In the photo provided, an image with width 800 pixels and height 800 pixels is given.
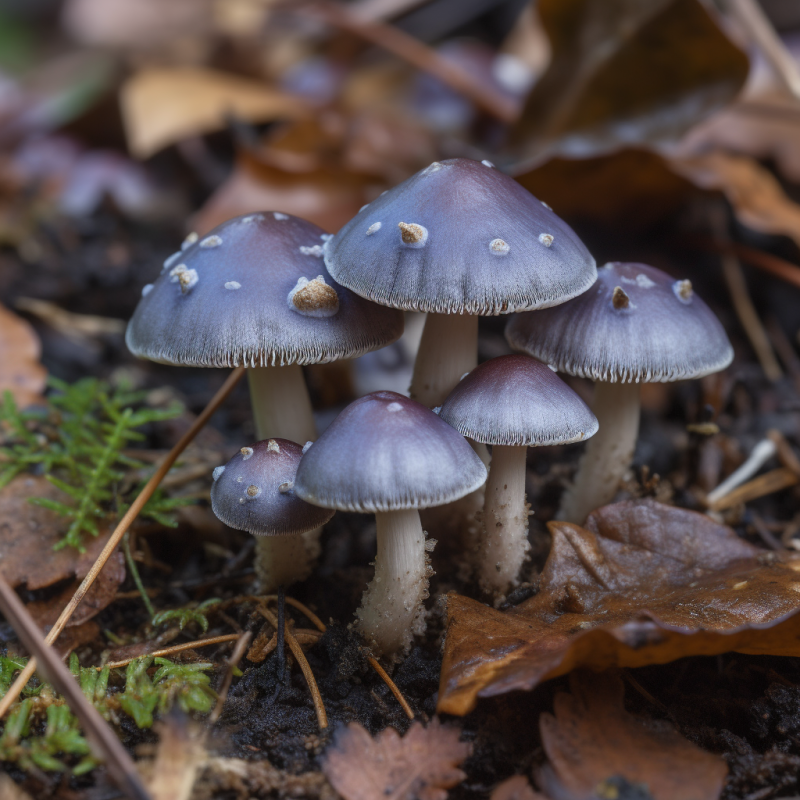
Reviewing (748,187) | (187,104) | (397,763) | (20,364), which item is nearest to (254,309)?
(397,763)

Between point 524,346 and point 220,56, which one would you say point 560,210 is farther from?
point 220,56

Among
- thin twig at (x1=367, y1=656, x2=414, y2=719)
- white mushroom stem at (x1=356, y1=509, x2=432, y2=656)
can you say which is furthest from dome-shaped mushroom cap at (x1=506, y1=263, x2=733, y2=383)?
thin twig at (x1=367, y1=656, x2=414, y2=719)

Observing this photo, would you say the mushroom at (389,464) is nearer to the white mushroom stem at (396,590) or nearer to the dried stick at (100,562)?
the white mushroom stem at (396,590)

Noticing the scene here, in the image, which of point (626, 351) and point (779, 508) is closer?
point (626, 351)

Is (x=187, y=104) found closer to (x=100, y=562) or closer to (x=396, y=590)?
(x=100, y=562)

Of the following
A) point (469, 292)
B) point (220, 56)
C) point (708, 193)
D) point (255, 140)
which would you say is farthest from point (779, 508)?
point (220, 56)

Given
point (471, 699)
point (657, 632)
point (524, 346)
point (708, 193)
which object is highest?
point (708, 193)

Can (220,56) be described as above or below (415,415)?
above
